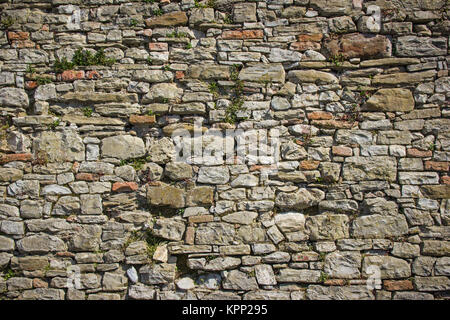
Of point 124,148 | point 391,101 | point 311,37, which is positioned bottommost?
point 124,148

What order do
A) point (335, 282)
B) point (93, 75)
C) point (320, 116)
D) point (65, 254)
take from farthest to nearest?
point (93, 75)
point (320, 116)
point (65, 254)
point (335, 282)

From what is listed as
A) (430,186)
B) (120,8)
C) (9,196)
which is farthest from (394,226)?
(9,196)

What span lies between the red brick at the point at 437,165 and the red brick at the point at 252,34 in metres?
2.04

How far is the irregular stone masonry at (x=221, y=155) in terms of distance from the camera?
330cm

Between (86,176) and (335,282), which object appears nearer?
(335,282)

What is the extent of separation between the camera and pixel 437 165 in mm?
3359

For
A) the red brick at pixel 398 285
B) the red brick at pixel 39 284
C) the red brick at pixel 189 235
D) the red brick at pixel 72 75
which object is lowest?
the red brick at pixel 39 284

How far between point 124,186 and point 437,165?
9.86 feet

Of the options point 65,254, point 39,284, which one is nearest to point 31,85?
point 65,254

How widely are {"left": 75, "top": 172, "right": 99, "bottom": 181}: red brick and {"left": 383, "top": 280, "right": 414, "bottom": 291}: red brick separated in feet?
9.58

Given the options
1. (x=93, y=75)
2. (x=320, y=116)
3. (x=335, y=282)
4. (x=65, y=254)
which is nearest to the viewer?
(x=335, y=282)

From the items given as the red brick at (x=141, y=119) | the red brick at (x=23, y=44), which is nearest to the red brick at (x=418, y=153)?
the red brick at (x=141, y=119)

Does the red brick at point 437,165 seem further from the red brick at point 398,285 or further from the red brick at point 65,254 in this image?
the red brick at point 65,254

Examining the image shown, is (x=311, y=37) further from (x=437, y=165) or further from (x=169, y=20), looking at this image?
(x=437, y=165)
